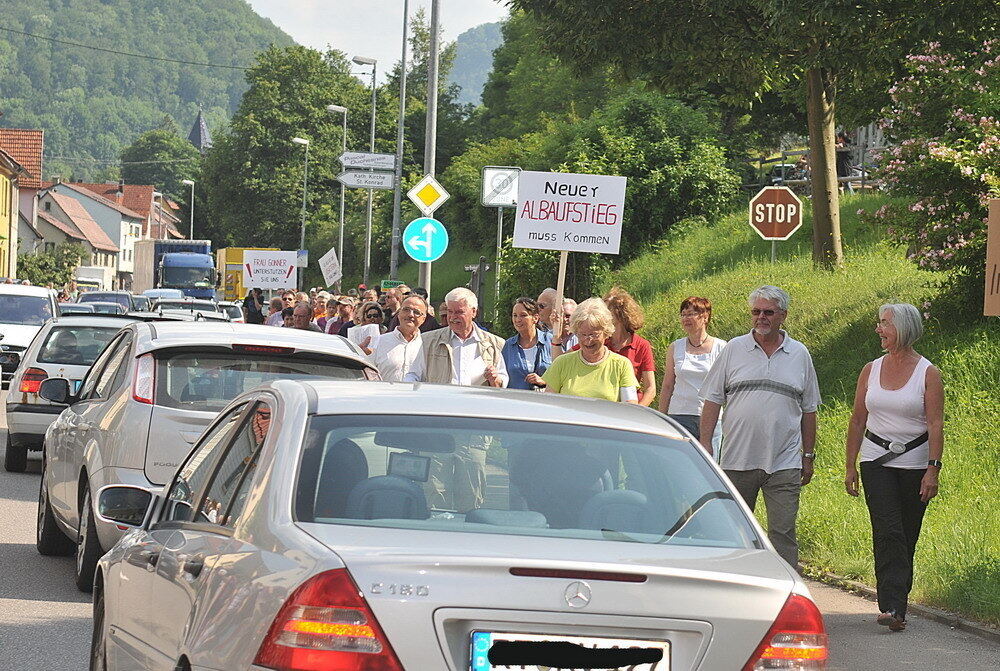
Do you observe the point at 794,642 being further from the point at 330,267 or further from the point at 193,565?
the point at 330,267

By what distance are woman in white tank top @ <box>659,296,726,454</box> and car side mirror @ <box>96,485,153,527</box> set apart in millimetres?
5965

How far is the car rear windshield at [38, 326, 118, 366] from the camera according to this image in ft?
57.3

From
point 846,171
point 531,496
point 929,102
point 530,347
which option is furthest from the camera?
point 846,171

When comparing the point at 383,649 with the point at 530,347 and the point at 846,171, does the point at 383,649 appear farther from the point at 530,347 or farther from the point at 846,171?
the point at 846,171

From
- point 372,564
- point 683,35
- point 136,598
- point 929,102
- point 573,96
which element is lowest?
point 136,598

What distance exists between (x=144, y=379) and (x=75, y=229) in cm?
12690

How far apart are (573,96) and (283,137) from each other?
28893mm

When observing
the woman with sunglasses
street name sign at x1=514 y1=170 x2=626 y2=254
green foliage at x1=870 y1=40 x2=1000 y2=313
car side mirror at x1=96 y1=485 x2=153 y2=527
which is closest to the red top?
the woman with sunglasses

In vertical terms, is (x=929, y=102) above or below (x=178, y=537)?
above

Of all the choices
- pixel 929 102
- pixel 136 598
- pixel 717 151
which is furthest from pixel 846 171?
pixel 136 598

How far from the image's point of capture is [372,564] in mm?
3732

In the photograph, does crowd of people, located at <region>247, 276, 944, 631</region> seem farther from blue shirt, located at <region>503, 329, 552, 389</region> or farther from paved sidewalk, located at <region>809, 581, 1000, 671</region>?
blue shirt, located at <region>503, 329, 552, 389</region>

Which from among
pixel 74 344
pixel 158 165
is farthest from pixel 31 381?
pixel 158 165

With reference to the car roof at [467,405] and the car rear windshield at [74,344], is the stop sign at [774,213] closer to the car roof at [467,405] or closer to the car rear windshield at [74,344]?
the car rear windshield at [74,344]
